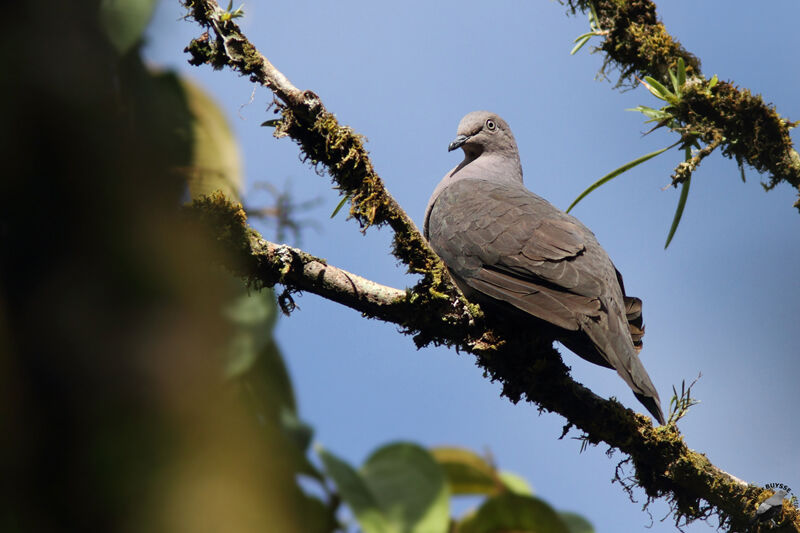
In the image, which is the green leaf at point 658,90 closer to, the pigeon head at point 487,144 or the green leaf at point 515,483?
the pigeon head at point 487,144

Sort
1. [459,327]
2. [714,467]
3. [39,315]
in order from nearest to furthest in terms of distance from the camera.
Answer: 1. [39,315]
2. [459,327]
3. [714,467]

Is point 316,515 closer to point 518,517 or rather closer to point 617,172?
point 518,517

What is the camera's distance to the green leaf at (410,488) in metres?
0.38

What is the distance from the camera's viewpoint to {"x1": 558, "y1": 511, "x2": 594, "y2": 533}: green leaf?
1.68ft

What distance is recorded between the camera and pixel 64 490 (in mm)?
323

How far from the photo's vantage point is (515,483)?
478 mm

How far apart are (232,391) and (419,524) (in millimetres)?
127

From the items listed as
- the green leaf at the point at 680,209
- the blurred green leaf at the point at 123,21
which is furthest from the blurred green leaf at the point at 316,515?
the green leaf at the point at 680,209

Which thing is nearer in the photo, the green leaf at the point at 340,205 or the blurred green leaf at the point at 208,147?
the blurred green leaf at the point at 208,147

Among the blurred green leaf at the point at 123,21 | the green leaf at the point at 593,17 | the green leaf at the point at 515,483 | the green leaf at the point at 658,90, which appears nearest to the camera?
the blurred green leaf at the point at 123,21

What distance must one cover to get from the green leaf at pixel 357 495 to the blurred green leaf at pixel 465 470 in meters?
0.06

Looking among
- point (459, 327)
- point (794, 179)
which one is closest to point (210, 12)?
point (459, 327)

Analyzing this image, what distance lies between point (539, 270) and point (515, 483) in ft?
9.72

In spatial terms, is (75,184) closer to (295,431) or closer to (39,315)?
(39,315)
